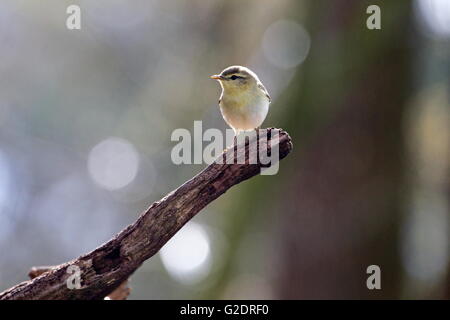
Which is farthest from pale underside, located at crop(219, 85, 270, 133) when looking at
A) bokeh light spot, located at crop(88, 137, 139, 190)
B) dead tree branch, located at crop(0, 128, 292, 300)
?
bokeh light spot, located at crop(88, 137, 139, 190)

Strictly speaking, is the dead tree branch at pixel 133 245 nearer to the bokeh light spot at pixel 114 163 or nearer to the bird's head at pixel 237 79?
the bird's head at pixel 237 79

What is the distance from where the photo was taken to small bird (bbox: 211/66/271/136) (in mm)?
5086

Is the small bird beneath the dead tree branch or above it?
above

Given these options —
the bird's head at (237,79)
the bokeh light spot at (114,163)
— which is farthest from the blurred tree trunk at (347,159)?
the bokeh light spot at (114,163)

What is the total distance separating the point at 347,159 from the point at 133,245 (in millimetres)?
4374

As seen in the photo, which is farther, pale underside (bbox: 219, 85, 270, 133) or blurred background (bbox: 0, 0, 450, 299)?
blurred background (bbox: 0, 0, 450, 299)

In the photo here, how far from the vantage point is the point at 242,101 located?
16.8 feet

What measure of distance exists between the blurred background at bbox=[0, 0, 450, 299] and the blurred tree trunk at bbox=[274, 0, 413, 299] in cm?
2

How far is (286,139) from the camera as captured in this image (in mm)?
3820

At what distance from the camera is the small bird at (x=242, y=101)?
5086 millimetres

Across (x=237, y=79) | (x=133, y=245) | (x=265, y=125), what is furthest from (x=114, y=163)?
(x=133, y=245)

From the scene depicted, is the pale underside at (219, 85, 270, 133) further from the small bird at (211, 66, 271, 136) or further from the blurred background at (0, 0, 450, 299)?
the blurred background at (0, 0, 450, 299)

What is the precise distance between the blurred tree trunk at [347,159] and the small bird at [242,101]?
2460 mm
